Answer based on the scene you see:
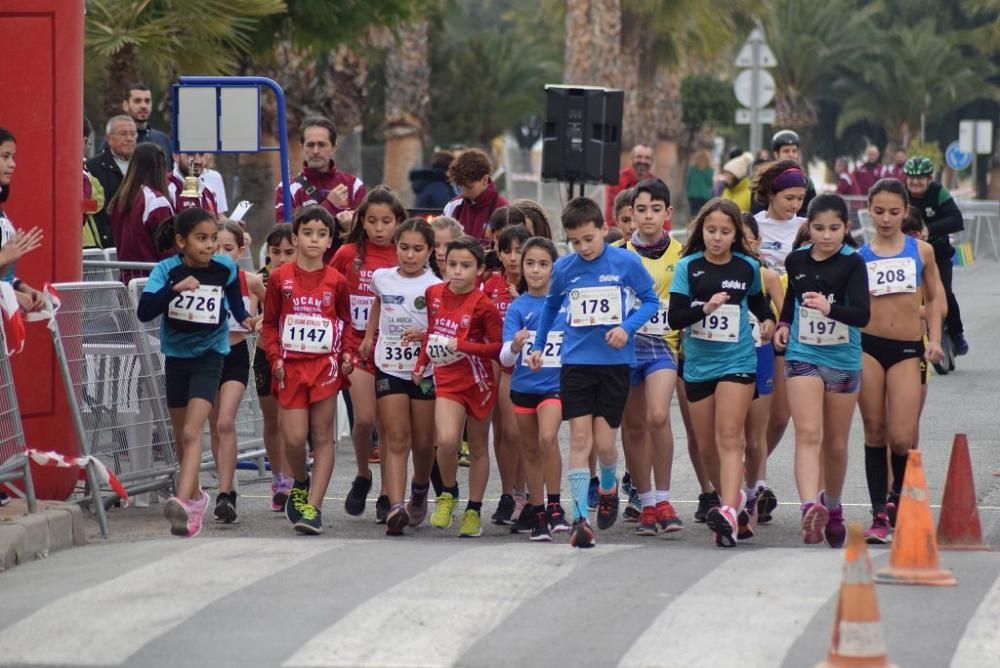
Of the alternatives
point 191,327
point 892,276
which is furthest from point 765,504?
point 191,327

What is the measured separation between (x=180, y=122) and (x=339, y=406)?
238 centimetres

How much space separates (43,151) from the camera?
32.3 ft

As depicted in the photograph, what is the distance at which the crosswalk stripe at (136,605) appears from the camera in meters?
6.92

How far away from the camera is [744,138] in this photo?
66625mm

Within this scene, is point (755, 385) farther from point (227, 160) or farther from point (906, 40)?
Result: point (906, 40)

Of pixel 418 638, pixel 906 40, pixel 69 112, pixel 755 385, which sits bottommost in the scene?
pixel 418 638

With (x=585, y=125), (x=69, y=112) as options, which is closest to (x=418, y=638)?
(x=69, y=112)

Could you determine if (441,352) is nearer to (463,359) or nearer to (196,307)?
(463,359)

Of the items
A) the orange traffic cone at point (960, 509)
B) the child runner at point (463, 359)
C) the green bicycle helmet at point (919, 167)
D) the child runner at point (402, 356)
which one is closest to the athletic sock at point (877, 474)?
the orange traffic cone at point (960, 509)

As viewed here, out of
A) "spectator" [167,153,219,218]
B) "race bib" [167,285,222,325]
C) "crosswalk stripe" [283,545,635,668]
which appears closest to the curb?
"race bib" [167,285,222,325]

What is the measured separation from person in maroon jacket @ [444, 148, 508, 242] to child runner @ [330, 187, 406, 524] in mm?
1463

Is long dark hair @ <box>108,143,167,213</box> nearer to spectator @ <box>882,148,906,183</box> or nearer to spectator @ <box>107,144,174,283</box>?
spectator @ <box>107,144,174,283</box>

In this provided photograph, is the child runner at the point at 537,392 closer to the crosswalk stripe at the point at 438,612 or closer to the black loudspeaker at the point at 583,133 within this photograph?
the crosswalk stripe at the point at 438,612

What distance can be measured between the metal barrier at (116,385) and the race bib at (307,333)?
920mm
